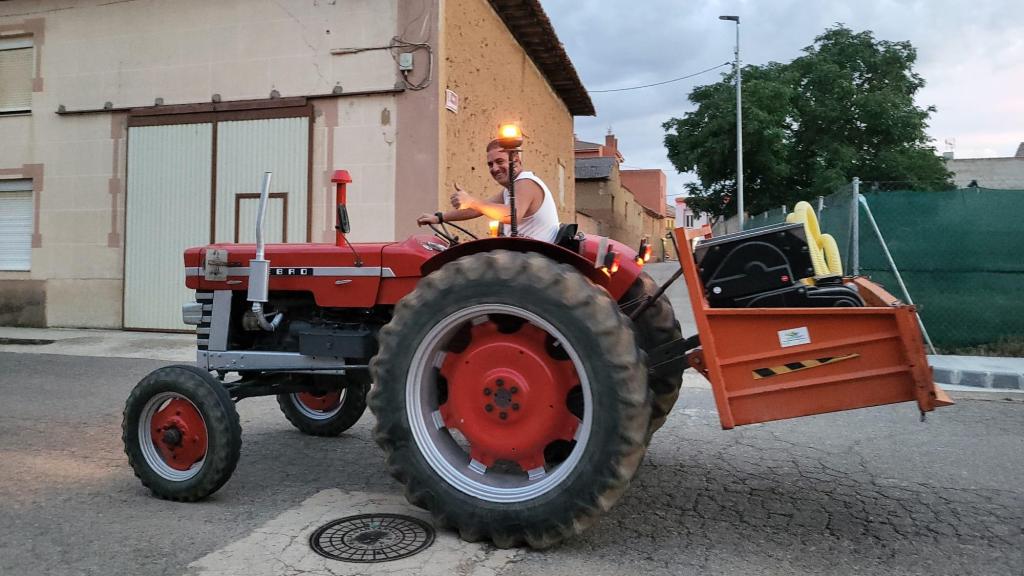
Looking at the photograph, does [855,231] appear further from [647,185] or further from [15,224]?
[647,185]

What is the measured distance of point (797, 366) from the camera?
9.21 ft

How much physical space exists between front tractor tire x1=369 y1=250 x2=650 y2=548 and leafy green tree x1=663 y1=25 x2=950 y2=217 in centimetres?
2709

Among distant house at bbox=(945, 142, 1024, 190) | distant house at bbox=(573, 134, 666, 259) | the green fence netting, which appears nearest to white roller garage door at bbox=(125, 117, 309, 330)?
→ the green fence netting

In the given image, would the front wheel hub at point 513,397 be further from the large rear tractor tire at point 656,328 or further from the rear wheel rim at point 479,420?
the large rear tractor tire at point 656,328

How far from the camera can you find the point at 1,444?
185 inches

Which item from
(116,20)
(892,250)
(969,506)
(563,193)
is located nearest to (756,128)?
(563,193)

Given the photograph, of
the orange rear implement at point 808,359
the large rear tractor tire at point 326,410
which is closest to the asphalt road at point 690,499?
the large rear tractor tire at point 326,410

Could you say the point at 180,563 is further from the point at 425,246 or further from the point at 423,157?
the point at 423,157

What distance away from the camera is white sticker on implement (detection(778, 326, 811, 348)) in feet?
9.16

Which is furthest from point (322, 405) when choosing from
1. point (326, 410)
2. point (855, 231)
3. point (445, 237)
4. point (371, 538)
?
point (855, 231)

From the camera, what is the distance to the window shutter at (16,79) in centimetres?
1197

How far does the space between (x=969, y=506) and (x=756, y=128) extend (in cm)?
2638

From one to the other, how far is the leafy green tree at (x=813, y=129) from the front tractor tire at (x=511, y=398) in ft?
88.9

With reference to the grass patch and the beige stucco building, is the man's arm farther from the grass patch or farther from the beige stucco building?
the grass patch
